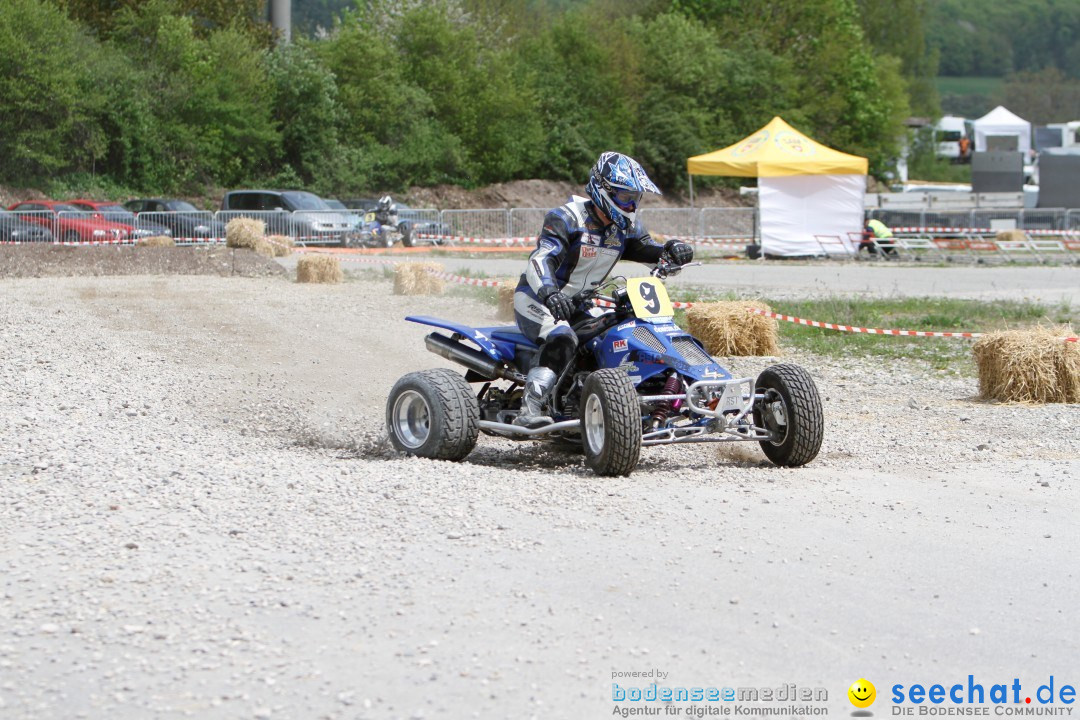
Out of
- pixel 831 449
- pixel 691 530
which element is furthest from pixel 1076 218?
pixel 691 530

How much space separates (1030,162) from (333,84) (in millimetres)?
42757

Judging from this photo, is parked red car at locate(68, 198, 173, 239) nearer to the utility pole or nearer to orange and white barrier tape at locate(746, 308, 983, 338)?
the utility pole

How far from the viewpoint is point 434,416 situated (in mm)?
8453

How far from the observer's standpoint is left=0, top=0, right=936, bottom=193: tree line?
45.4 meters

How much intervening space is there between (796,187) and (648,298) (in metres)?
26.3

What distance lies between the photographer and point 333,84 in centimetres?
5041

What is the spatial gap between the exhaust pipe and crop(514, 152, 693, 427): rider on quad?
309 mm

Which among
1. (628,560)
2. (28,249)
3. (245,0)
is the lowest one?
(628,560)

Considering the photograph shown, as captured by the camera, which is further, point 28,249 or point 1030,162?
point 1030,162

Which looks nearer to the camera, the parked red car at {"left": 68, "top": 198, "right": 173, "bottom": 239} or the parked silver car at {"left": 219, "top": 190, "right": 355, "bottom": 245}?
the parked red car at {"left": 68, "top": 198, "right": 173, "bottom": 239}

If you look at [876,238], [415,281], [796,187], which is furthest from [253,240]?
[876,238]

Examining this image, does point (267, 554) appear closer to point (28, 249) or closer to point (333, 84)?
point (28, 249)

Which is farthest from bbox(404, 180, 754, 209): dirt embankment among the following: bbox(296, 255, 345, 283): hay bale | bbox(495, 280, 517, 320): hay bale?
bbox(495, 280, 517, 320): hay bale

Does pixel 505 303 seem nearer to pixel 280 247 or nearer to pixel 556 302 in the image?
pixel 556 302
